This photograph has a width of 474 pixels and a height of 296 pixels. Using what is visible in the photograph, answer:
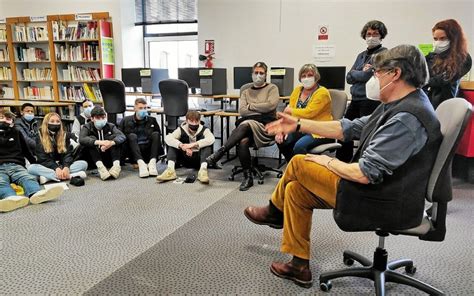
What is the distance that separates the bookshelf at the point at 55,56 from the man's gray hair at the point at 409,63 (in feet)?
17.4

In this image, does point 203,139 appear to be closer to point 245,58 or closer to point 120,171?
point 120,171

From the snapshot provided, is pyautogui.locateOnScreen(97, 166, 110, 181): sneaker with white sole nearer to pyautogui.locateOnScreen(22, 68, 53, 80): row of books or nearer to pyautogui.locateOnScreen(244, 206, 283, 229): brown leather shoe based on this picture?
pyautogui.locateOnScreen(244, 206, 283, 229): brown leather shoe

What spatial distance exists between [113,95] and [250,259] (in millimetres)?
3322

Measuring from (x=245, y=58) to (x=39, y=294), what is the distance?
4145 millimetres

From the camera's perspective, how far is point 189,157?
3984 mm

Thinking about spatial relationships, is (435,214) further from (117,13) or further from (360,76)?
(117,13)

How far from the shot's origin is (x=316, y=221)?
2.67m

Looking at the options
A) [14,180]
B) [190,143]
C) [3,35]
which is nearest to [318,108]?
[190,143]

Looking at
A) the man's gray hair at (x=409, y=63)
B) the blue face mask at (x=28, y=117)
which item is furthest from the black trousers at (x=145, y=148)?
the man's gray hair at (x=409, y=63)

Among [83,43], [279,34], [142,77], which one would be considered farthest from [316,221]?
[83,43]

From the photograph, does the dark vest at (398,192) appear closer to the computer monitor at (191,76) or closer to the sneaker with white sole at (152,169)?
the sneaker with white sole at (152,169)

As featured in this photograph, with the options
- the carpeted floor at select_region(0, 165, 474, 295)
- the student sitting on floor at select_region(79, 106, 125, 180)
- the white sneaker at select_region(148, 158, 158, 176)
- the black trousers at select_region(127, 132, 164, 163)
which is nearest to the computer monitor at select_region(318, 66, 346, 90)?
the carpeted floor at select_region(0, 165, 474, 295)

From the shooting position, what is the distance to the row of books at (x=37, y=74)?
6.38m

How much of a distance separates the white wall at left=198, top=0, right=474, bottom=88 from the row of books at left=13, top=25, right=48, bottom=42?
2878 millimetres
